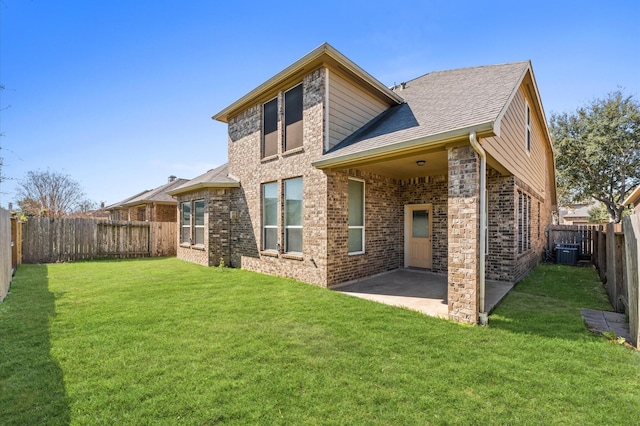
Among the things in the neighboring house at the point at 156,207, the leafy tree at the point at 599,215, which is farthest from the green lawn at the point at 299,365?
the leafy tree at the point at 599,215

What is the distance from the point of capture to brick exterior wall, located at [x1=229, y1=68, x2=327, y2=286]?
740 centimetres

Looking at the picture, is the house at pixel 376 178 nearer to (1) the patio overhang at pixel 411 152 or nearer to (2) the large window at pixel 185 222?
(1) the patio overhang at pixel 411 152

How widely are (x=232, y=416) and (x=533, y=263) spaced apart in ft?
39.6

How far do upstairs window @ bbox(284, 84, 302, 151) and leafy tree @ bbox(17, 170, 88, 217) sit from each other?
2566 cm

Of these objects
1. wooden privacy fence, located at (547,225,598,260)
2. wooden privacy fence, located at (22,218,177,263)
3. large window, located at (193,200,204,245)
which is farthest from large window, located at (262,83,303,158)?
wooden privacy fence, located at (547,225,598,260)

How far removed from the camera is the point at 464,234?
485 centimetres

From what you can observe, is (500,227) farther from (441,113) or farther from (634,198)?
(634,198)

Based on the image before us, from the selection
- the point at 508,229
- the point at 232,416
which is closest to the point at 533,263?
the point at 508,229

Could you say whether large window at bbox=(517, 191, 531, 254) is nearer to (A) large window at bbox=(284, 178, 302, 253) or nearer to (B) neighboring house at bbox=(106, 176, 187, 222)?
(A) large window at bbox=(284, 178, 302, 253)

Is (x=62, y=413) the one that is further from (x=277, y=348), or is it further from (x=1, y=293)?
(x=1, y=293)

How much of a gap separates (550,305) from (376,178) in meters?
5.15

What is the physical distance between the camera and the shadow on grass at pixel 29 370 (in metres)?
2.48

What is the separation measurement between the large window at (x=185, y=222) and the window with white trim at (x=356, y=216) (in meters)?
8.08

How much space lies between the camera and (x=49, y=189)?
2511 centimetres
